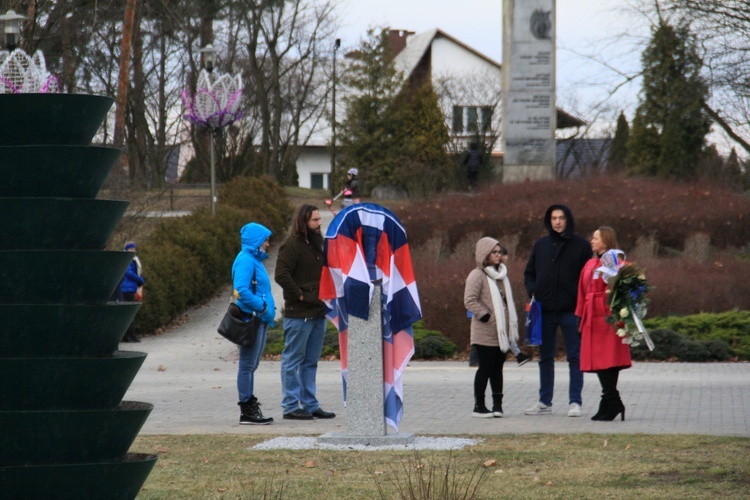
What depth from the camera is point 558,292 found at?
10.4 m

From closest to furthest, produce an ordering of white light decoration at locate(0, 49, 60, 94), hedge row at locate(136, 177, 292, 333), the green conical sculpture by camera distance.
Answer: the green conical sculpture < white light decoration at locate(0, 49, 60, 94) < hedge row at locate(136, 177, 292, 333)

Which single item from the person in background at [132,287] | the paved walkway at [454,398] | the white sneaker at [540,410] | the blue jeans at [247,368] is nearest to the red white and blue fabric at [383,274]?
the paved walkway at [454,398]

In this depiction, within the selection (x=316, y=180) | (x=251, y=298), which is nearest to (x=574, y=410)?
(x=251, y=298)

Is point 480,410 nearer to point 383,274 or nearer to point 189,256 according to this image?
point 383,274

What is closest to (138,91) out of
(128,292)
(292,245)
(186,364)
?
(128,292)

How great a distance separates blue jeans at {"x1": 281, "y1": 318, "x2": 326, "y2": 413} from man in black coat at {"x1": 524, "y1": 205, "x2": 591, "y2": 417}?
2.06m

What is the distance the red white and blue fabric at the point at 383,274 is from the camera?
839 cm

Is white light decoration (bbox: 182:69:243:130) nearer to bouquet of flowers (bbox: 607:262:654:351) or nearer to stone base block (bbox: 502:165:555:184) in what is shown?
stone base block (bbox: 502:165:555:184)

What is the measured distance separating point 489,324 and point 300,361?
5.89 feet

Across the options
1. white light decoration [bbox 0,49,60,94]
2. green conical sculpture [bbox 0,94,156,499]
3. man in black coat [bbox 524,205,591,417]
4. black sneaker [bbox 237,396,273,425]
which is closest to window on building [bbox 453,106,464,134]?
white light decoration [bbox 0,49,60,94]

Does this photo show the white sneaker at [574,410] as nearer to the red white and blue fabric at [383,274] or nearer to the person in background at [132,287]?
the red white and blue fabric at [383,274]

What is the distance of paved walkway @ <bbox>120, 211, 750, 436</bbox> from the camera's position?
959 centimetres

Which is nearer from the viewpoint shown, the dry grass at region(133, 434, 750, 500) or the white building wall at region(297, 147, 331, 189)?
the dry grass at region(133, 434, 750, 500)

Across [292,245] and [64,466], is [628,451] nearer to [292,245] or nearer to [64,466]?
[292,245]
